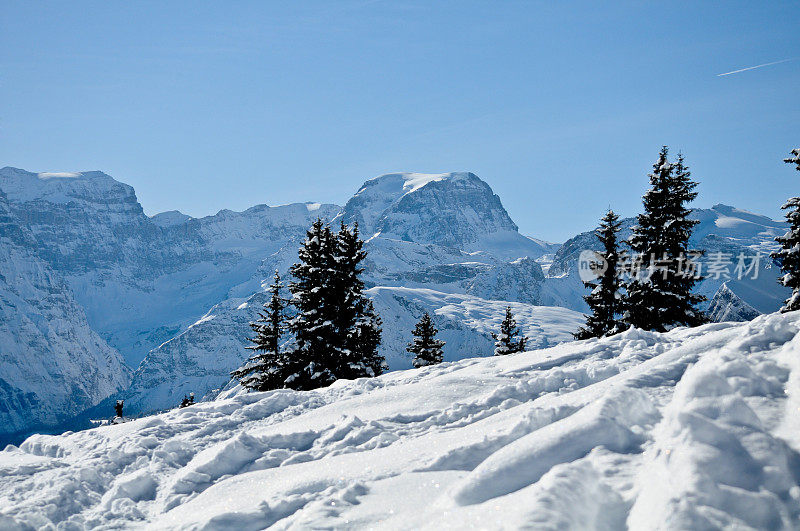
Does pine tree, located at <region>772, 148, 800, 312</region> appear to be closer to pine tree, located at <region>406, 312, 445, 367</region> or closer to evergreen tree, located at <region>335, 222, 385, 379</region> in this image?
evergreen tree, located at <region>335, 222, 385, 379</region>

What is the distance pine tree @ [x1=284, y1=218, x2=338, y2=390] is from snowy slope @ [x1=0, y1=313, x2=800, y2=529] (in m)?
13.6

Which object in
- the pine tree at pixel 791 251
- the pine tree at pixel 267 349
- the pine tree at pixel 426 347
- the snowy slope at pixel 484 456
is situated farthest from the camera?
the pine tree at pixel 426 347

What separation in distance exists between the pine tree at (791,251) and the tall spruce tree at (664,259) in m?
3.66

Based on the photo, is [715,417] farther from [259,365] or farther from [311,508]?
[259,365]

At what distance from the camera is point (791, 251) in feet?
78.3

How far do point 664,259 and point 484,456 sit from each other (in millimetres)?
24128

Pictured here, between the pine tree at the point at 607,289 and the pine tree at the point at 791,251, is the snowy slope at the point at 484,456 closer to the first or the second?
the pine tree at the point at 791,251

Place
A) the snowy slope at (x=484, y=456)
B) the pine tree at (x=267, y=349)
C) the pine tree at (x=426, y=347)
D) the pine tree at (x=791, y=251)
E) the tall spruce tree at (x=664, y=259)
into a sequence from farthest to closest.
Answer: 1. the pine tree at (x=426, y=347)
2. the pine tree at (x=267, y=349)
3. the tall spruce tree at (x=664, y=259)
4. the pine tree at (x=791, y=251)
5. the snowy slope at (x=484, y=456)

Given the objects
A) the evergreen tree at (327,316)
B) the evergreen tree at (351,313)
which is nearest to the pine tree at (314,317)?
the evergreen tree at (327,316)

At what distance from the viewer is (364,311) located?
2742cm

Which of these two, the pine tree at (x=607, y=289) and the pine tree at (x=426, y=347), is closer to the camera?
the pine tree at (x=607, y=289)

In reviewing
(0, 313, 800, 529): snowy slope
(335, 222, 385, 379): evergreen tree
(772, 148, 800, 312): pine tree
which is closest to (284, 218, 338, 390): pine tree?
(335, 222, 385, 379): evergreen tree

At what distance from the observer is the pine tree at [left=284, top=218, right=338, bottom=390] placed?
25297 mm

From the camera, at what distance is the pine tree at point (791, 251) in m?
23.6
